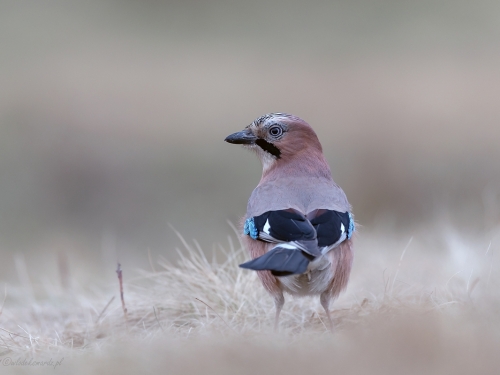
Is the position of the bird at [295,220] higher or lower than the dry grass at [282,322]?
higher

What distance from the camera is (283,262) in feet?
14.7

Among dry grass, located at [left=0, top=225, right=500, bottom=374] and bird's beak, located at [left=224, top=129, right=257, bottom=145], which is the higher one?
bird's beak, located at [left=224, top=129, right=257, bottom=145]

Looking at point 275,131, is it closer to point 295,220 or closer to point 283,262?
point 295,220

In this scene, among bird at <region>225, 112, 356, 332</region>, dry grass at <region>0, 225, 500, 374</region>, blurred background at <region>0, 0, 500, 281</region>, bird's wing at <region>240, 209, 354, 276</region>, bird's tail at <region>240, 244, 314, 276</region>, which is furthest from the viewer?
blurred background at <region>0, 0, 500, 281</region>

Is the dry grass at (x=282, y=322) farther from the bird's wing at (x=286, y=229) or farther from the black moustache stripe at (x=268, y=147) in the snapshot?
the black moustache stripe at (x=268, y=147)

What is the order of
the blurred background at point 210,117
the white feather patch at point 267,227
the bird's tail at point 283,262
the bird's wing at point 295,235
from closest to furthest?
A: the bird's tail at point 283,262, the bird's wing at point 295,235, the white feather patch at point 267,227, the blurred background at point 210,117

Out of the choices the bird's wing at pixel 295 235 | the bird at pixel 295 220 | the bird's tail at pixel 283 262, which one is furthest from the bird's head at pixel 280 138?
the bird's tail at pixel 283 262

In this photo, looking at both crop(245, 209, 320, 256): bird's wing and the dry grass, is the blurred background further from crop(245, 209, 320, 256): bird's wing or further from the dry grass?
crop(245, 209, 320, 256): bird's wing

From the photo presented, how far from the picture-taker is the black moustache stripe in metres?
6.26

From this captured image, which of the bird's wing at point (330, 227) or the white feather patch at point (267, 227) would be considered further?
the white feather patch at point (267, 227)

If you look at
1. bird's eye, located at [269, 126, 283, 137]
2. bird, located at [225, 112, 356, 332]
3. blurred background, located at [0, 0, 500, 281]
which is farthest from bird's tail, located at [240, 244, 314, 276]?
blurred background, located at [0, 0, 500, 281]

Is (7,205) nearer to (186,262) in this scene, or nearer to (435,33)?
(186,262)

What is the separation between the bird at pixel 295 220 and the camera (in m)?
4.76

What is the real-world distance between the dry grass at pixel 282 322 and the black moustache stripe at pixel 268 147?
1106mm
